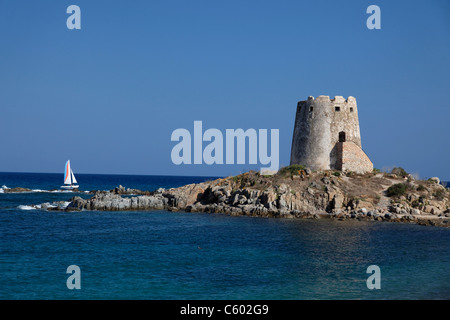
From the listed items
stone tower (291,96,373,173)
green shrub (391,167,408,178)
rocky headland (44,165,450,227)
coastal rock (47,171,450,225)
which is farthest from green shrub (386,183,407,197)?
green shrub (391,167,408,178)

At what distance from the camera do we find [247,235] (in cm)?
3028

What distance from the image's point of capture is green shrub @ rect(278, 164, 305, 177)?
4697 cm

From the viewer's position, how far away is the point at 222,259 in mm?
22891

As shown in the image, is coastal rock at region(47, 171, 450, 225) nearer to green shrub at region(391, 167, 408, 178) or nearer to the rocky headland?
the rocky headland

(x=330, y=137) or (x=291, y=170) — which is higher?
(x=330, y=137)

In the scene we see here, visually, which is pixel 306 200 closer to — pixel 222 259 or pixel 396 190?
pixel 396 190

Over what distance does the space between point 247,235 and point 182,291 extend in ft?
44.4

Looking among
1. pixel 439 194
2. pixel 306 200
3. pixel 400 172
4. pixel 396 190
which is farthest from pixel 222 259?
pixel 400 172

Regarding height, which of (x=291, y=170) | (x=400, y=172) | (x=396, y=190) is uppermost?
(x=291, y=170)

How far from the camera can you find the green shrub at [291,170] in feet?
154

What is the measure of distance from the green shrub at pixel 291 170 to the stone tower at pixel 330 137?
5.09ft

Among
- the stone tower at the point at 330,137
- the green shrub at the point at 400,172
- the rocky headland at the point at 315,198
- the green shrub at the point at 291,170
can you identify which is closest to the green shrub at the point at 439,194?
the rocky headland at the point at 315,198

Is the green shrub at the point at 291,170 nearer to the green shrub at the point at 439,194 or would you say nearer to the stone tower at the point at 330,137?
the stone tower at the point at 330,137

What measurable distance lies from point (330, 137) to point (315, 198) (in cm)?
928
